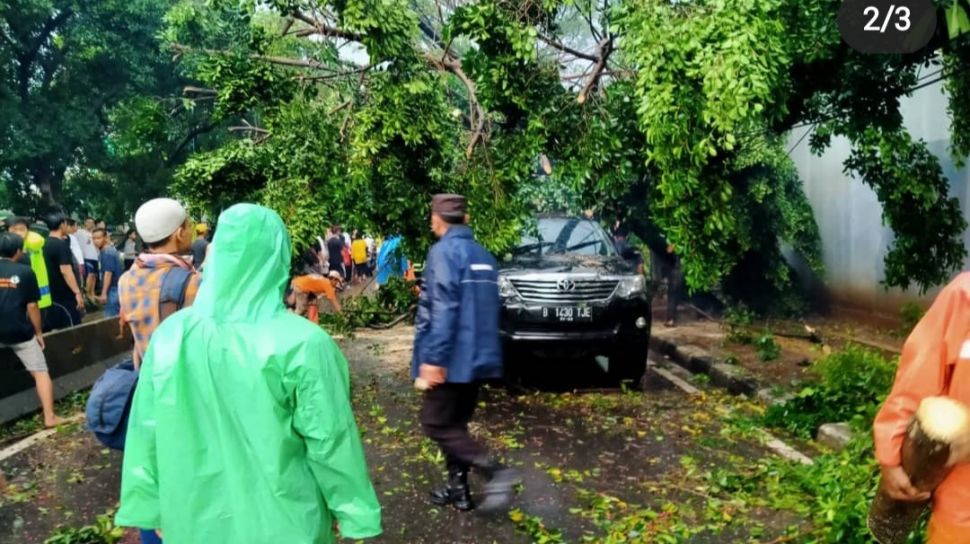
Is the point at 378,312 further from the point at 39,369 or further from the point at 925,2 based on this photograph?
the point at 925,2

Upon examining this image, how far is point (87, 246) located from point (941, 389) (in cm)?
1669

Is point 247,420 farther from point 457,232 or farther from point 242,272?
point 457,232

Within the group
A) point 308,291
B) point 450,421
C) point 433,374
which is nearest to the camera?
point 433,374

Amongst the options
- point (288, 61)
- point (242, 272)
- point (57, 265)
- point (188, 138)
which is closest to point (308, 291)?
point (57, 265)

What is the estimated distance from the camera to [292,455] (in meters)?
2.57

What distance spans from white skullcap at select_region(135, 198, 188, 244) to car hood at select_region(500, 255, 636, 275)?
17.4 ft

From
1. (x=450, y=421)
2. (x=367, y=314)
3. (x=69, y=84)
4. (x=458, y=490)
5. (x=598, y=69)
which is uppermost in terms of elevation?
(x=69, y=84)

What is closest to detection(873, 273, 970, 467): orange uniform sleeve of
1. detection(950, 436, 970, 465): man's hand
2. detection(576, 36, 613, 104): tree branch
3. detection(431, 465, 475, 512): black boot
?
detection(950, 436, 970, 465): man's hand

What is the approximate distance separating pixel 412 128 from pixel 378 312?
5698 mm

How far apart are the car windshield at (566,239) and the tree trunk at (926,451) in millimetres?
7914

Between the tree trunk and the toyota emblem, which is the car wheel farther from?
the tree trunk

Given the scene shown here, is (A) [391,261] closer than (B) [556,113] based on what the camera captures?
No

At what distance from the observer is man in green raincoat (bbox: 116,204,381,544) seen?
98.9 inches

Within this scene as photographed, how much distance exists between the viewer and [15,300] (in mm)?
7184
